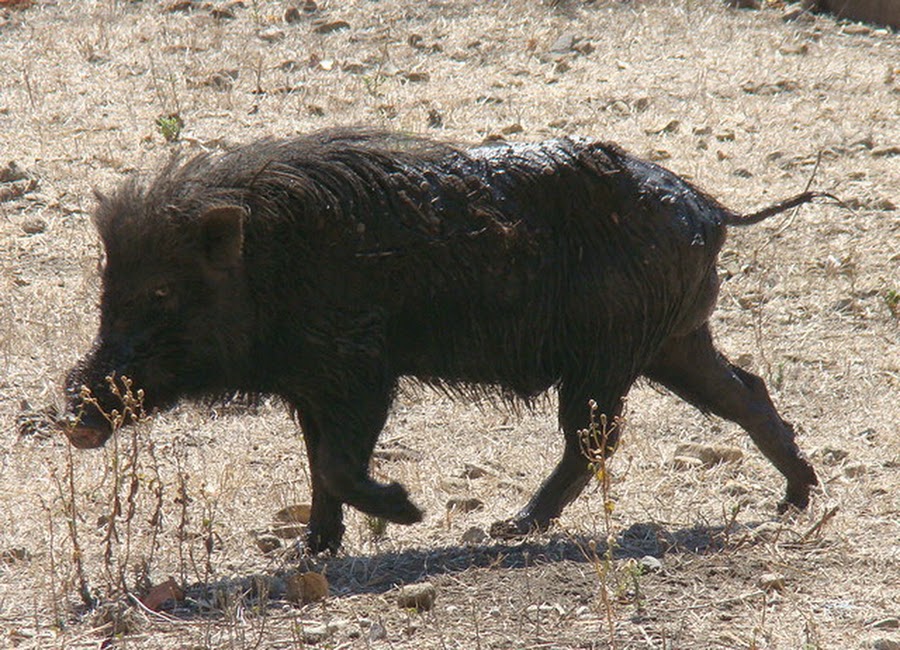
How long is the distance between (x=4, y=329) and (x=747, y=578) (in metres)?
4.43

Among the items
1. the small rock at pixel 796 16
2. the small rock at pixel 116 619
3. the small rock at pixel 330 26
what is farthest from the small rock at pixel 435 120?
the small rock at pixel 116 619

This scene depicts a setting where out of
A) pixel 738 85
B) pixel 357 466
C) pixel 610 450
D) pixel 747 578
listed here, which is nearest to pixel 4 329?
pixel 357 466

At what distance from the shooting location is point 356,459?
5.11 meters

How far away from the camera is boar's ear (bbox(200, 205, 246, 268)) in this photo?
16.1 feet

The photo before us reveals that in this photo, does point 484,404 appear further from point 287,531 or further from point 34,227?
point 34,227

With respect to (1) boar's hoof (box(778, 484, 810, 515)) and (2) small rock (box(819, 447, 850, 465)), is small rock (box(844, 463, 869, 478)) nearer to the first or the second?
(2) small rock (box(819, 447, 850, 465))

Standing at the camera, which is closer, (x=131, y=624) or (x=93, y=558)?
(x=131, y=624)

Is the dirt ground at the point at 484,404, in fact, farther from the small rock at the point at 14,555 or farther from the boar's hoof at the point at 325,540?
the boar's hoof at the point at 325,540

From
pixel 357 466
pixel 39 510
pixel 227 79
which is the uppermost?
pixel 227 79

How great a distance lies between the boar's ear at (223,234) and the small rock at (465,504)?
4.86ft

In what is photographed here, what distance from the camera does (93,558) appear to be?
5203mm

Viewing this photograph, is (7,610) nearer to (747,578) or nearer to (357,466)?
(357,466)

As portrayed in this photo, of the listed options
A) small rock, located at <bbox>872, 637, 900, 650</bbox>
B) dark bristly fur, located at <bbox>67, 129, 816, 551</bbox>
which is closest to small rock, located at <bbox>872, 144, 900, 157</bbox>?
dark bristly fur, located at <bbox>67, 129, 816, 551</bbox>

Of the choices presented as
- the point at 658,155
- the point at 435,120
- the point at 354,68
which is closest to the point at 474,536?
the point at 658,155
